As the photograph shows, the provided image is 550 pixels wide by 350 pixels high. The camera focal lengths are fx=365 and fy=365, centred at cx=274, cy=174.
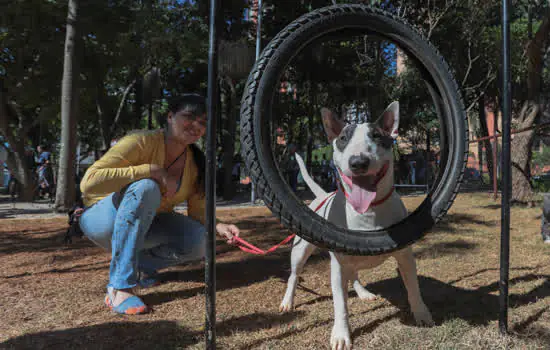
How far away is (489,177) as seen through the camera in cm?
852

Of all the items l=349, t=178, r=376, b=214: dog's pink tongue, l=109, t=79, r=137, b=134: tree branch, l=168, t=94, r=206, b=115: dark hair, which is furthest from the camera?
l=109, t=79, r=137, b=134: tree branch

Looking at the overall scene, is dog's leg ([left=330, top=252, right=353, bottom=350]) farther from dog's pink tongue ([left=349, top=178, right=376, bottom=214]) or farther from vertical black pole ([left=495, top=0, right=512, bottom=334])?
vertical black pole ([left=495, top=0, right=512, bottom=334])

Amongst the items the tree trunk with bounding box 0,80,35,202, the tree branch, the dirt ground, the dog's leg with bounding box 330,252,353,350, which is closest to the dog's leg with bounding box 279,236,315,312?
the dirt ground

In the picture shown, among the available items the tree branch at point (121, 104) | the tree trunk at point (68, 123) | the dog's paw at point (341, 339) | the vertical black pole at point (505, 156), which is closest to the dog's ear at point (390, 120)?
the vertical black pole at point (505, 156)

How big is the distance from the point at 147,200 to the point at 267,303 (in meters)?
1.02

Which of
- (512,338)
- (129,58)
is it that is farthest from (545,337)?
(129,58)

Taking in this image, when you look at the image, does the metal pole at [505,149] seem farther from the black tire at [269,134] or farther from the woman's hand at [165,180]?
the woman's hand at [165,180]

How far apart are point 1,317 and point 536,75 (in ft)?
28.2

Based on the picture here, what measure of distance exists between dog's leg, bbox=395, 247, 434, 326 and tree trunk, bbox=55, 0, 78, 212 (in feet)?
21.9

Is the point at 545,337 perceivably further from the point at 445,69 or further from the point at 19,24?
the point at 19,24

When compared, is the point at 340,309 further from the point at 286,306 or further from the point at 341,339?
the point at 286,306

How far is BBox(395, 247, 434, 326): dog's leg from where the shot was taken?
1979 millimetres

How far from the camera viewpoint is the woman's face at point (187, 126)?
7.73 ft

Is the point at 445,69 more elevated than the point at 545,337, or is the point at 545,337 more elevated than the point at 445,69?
the point at 445,69
